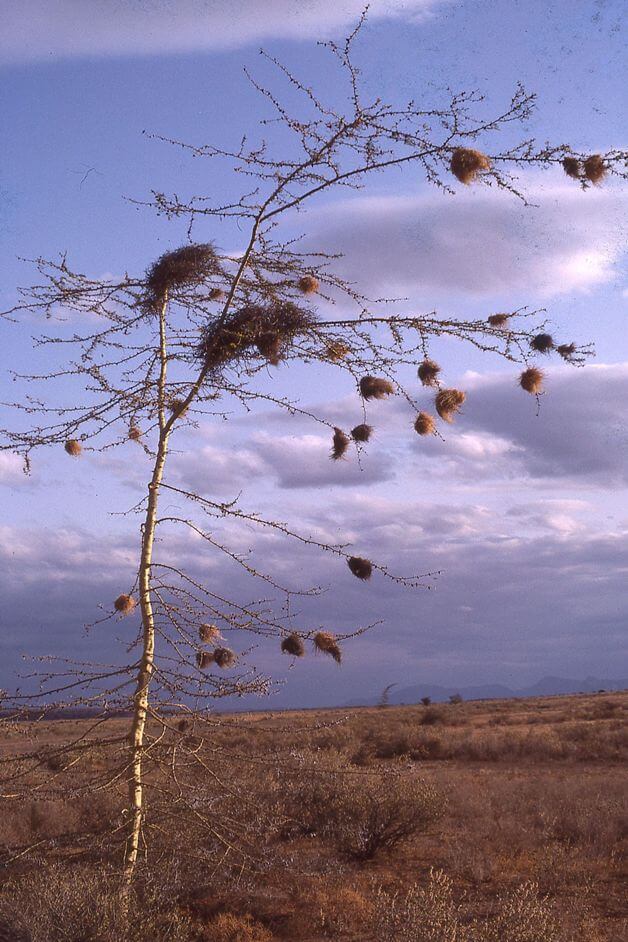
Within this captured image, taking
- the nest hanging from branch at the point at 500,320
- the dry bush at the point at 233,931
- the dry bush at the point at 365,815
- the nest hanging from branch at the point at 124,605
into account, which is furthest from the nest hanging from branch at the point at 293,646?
the dry bush at the point at 365,815

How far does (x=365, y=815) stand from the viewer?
416 inches

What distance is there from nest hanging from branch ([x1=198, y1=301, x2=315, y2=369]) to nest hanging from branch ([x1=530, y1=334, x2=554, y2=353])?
1.26m

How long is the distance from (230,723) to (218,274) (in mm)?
2832

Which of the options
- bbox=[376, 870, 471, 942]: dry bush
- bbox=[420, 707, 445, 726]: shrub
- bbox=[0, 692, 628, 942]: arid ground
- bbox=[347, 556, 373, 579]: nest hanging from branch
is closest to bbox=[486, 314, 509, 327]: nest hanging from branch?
bbox=[347, 556, 373, 579]: nest hanging from branch

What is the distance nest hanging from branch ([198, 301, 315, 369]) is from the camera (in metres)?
4.62

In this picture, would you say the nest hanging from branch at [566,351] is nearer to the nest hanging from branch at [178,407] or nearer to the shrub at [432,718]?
the nest hanging from branch at [178,407]

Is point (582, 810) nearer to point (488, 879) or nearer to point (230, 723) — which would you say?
point (488, 879)

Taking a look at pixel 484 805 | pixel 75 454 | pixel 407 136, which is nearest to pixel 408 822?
pixel 484 805

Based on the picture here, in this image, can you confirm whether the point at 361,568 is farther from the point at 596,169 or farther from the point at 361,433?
the point at 596,169

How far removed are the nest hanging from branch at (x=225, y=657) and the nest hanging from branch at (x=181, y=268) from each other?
2326 millimetres

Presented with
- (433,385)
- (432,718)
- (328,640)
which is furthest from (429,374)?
(432,718)

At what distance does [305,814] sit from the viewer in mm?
10875

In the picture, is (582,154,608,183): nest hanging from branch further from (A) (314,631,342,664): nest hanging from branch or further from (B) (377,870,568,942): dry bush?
(B) (377,870,568,942): dry bush

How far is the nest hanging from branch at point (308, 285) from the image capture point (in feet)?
16.9
